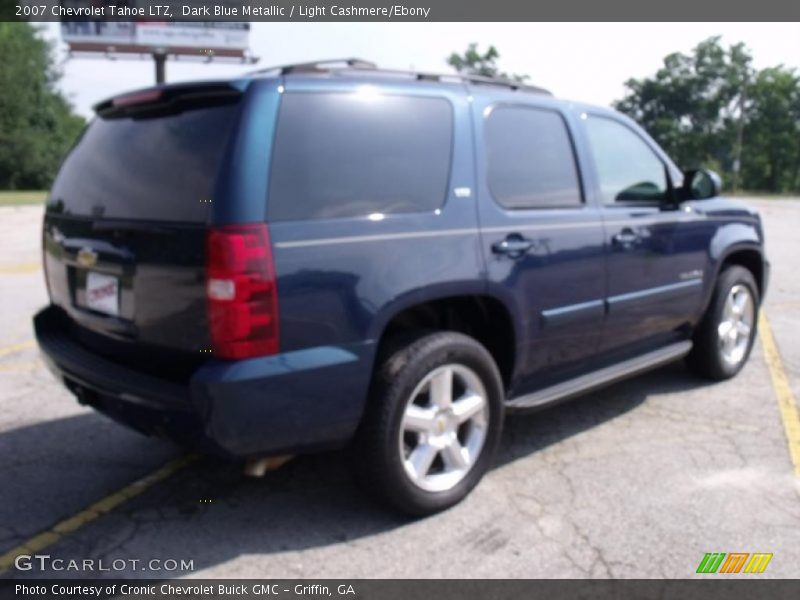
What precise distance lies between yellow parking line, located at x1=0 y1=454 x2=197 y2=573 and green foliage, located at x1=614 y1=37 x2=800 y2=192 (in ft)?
205

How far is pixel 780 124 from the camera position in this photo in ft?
196

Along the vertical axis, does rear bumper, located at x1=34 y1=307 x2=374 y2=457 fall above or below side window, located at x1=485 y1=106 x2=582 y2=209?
below

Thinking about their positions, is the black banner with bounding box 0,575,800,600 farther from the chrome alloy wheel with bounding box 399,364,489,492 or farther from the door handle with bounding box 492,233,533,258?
the door handle with bounding box 492,233,533,258

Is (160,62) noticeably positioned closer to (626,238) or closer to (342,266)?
(626,238)

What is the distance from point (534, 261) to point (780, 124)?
215 feet

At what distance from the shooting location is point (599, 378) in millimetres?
4023

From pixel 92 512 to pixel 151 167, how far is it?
1.55 m

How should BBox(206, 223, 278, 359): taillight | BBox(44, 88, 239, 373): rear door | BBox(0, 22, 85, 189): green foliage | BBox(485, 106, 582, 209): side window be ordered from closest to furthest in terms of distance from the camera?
BBox(206, 223, 278, 359): taillight → BBox(44, 88, 239, 373): rear door → BBox(485, 106, 582, 209): side window → BBox(0, 22, 85, 189): green foliage

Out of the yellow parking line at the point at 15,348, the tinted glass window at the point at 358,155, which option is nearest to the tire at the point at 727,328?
the tinted glass window at the point at 358,155

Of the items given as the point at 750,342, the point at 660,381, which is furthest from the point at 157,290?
the point at 750,342

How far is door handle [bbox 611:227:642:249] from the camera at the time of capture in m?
4.04

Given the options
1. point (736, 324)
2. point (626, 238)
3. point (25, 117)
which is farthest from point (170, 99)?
point (25, 117)

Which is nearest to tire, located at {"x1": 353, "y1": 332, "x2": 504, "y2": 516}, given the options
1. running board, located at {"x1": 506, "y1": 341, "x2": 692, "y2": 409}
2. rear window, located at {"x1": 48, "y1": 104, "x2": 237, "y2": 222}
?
running board, located at {"x1": 506, "y1": 341, "x2": 692, "y2": 409}

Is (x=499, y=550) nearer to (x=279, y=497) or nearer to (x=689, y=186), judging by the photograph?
(x=279, y=497)
